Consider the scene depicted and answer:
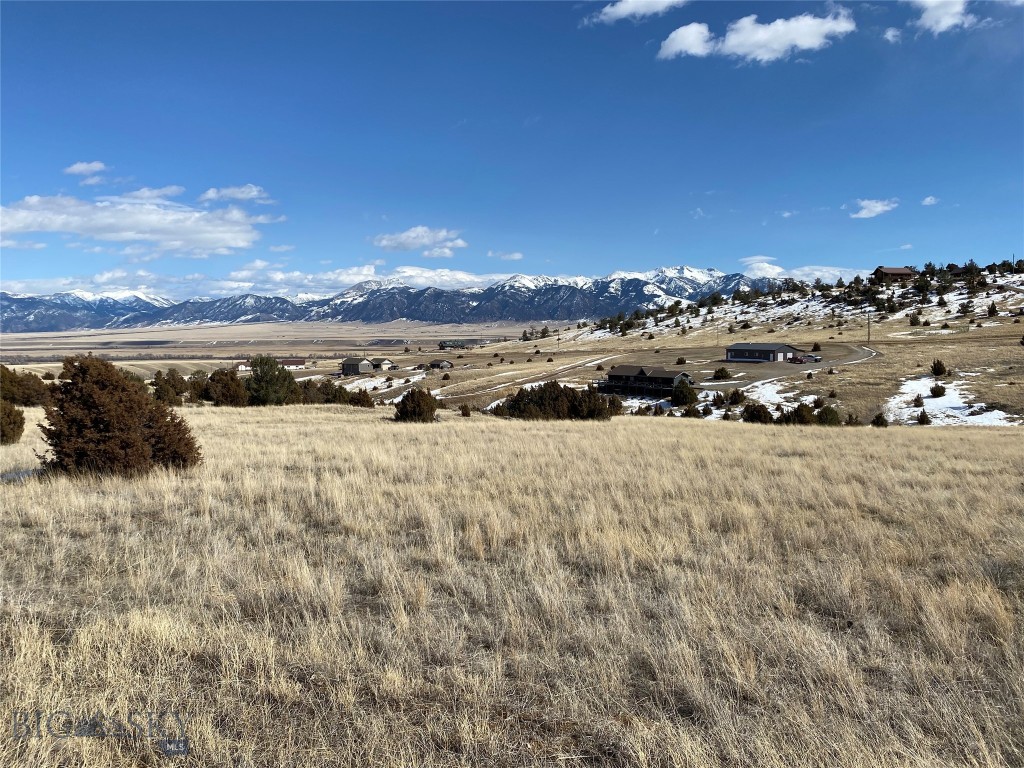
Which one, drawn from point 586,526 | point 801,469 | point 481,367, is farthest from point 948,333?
point 586,526

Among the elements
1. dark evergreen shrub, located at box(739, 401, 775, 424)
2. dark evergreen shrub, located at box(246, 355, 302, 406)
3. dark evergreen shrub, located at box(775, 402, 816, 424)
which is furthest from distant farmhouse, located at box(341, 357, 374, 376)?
dark evergreen shrub, located at box(775, 402, 816, 424)

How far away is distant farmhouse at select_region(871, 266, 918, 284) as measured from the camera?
141 meters

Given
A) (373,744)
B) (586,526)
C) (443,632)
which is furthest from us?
(586,526)

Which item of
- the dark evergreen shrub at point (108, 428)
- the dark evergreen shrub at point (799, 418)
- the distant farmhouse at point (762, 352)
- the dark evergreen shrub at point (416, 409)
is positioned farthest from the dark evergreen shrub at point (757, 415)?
the distant farmhouse at point (762, 352)

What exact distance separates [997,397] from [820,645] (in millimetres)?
55167

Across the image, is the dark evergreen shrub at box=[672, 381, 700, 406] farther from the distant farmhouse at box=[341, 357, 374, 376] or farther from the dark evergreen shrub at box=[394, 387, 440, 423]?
the distant farmhouse at box=[341, 357, 374, 376]

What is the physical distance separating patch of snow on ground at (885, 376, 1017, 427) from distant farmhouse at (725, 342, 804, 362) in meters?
28.3

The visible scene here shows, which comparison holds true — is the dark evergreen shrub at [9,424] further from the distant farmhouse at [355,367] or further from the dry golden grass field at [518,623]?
the distant farmhouse at [355,367]

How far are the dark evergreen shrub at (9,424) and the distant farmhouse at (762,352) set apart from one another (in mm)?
82009

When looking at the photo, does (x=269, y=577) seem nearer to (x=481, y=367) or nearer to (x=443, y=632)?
(x=443, y=632)

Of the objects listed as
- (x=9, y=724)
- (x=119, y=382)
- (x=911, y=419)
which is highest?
(x=119, y=382)

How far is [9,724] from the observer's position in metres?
3.03

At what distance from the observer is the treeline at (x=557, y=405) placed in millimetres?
30766

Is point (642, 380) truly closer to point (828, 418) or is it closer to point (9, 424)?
point (828, 418)
